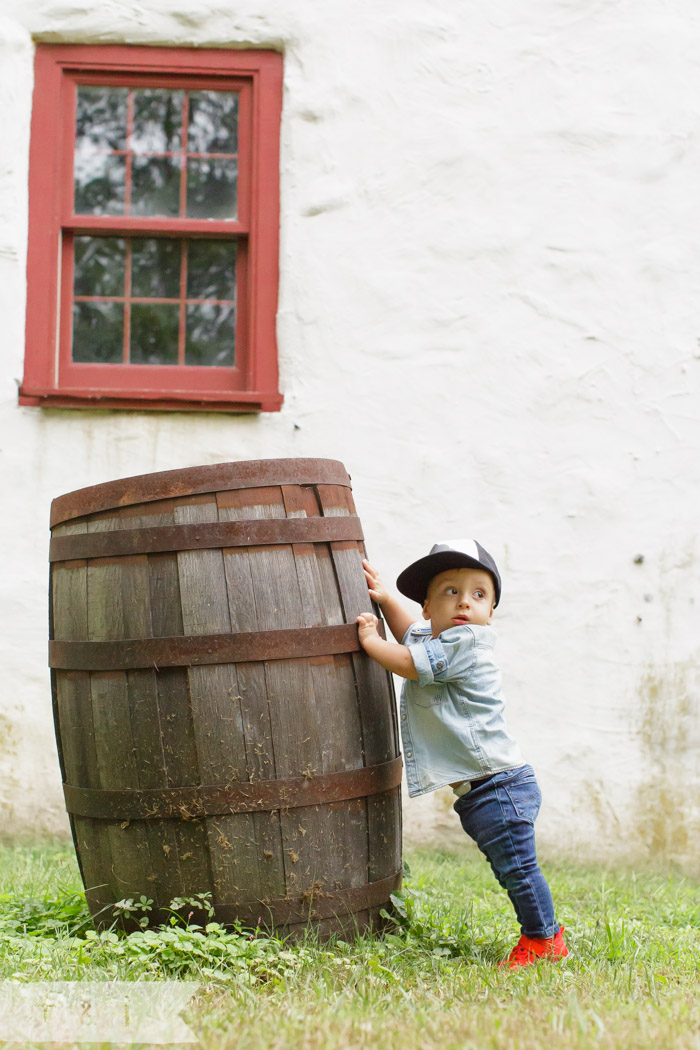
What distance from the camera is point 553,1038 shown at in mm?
1837

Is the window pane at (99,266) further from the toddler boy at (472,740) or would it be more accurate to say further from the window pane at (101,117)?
the toddler boy at (472,740)

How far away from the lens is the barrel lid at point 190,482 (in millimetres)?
2432

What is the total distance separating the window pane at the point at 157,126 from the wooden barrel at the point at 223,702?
104 inches

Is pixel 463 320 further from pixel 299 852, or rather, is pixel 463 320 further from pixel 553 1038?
pixel 553 1038

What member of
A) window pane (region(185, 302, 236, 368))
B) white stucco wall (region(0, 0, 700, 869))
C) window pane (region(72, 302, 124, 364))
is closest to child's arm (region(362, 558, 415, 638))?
white stucco wall (region(0, 0, 700, 869))

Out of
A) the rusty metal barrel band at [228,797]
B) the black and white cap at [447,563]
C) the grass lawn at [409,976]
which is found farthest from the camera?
the black and white cap at [447,563]

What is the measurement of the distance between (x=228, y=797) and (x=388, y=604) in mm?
730

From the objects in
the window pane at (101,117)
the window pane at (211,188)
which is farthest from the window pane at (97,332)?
the window pane at (101,117)

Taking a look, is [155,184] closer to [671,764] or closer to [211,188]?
[211,188]

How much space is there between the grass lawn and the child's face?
0.81 m

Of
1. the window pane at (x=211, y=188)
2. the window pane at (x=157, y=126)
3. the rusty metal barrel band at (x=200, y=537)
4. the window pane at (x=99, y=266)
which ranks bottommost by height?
the rusty metal barrel band at (x=200, y=537)

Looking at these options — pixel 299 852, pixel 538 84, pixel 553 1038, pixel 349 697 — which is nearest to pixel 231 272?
pixel 538 84

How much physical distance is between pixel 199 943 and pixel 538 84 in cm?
383

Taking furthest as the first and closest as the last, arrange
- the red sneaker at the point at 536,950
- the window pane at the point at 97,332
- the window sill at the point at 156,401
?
the window pane at the point at 97,332
the window sill at the point at 156,401
the red sneaker at the point at 536,950
